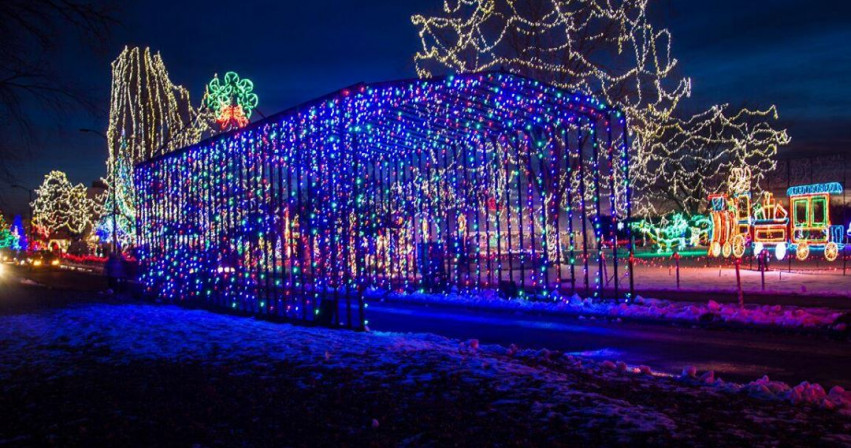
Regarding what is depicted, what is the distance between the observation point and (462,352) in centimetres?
949

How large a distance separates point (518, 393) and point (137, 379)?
4.43 m

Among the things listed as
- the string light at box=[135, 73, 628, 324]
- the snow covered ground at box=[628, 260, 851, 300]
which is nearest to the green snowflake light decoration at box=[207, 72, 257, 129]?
the string light at box=[135, 73, 628, 324]

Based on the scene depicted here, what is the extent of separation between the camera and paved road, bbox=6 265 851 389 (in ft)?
29.3

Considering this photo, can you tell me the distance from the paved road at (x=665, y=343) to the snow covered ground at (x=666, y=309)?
46 cm

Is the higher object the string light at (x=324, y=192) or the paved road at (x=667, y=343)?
the string light at (x=324, y=192)

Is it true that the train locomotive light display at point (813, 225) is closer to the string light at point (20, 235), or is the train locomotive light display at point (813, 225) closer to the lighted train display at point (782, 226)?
the lighted train display at point (782, 226)

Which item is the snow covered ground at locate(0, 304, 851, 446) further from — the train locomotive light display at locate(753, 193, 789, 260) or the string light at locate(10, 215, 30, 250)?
the string light at locate(10, 215, 30, 250)

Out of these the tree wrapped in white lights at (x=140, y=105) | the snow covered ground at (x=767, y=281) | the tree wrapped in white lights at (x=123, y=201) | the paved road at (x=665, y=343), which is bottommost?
the paved road at (x=665, y=343)

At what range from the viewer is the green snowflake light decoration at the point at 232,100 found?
23.7 meters

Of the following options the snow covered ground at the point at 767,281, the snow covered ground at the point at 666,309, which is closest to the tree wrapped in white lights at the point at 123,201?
the snow covered ground at the point at 666,309

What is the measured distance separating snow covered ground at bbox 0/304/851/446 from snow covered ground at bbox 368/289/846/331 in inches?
202

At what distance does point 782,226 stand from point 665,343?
75.5ft

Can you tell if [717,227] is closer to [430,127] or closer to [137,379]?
[430,127]

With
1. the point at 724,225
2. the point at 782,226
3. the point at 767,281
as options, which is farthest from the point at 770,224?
the point at 767,281
